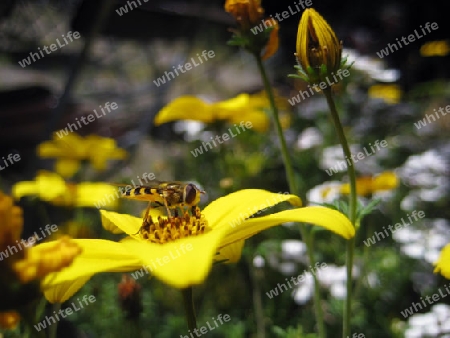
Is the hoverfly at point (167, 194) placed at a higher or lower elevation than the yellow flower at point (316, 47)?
lower

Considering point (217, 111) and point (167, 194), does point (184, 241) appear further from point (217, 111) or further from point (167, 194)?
point (217, 111)

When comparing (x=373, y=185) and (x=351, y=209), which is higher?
(x=351, y=209)

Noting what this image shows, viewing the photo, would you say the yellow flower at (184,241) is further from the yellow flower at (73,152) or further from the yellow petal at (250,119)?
the yellow flower at (73,152)

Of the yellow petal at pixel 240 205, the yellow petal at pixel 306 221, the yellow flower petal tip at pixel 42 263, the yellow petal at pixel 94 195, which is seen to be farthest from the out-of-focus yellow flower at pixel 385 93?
the yellow flower petal tip at pixel 42 263

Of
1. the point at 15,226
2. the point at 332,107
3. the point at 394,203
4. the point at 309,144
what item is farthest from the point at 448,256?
the point at 309,144

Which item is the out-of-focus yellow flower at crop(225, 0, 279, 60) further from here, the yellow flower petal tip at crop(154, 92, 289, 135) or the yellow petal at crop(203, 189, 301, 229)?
the yellow flower petal tip at crop(154, 92, 289, 135)

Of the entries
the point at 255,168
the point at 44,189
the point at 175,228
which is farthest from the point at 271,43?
the point at 255,168

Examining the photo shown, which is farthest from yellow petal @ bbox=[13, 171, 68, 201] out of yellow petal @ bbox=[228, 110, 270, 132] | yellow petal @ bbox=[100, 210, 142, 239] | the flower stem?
the flower stem
